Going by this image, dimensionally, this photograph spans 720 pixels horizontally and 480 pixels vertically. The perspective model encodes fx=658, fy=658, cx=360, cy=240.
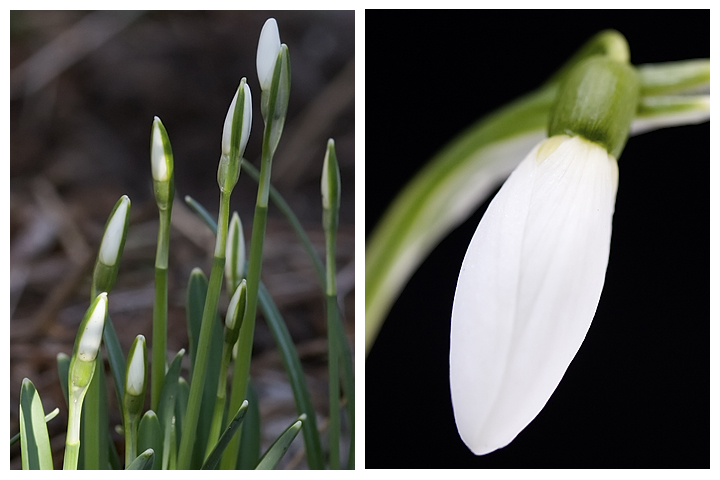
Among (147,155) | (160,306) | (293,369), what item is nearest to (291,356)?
(293,369)

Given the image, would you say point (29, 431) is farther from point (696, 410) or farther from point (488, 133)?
point (696, 410)

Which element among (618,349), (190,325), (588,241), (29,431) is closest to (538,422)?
(618,349)

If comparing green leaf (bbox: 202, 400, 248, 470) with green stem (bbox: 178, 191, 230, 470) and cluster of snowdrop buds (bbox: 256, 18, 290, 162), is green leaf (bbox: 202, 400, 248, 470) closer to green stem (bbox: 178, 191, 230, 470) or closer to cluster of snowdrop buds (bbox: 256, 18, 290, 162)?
green stem (bbox: 178, 191, 230, 470)

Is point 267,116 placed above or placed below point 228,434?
above

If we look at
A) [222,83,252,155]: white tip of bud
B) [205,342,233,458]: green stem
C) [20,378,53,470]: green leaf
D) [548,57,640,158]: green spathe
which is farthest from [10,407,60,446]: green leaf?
[548,57,640,158]: green spathe

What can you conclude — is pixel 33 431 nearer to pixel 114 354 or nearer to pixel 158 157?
pixel 114 354

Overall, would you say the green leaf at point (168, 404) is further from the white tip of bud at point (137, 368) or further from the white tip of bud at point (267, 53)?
the white tip of bud at point (267, 53)
